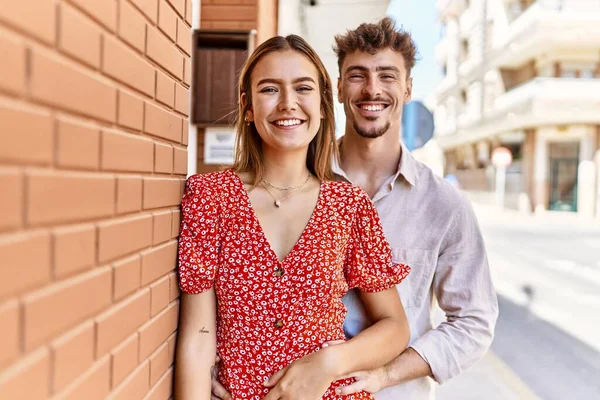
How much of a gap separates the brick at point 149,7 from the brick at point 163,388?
848mm

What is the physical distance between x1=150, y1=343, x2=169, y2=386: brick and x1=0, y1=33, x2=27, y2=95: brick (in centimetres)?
76

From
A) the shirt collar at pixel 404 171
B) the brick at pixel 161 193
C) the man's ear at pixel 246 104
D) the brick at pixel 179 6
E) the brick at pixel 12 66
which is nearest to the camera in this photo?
the brick at pixel 12 66

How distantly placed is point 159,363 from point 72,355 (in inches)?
19.8

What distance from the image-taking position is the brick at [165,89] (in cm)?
123

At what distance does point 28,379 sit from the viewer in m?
0.68

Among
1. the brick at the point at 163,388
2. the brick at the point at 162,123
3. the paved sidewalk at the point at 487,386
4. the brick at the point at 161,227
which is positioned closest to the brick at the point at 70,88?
the brick at the point at 162,123

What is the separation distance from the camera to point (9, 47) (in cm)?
62

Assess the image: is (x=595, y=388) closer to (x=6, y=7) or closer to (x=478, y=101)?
(x=6, y=7)

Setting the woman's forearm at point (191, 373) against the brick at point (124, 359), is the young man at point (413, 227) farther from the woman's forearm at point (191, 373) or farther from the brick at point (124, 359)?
the brick at point (124, 359)

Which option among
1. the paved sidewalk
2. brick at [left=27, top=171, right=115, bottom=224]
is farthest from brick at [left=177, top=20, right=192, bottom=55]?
the paved sidewalk

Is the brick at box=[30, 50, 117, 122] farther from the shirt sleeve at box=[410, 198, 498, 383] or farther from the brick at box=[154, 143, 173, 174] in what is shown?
the shirt sleeve at box=[410, 198, 498, 383]

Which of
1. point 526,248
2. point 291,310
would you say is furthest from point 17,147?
point 526,248

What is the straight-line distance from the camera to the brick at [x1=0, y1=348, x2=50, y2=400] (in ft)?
2.10

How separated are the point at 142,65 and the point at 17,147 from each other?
0.52m
